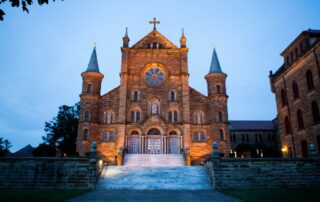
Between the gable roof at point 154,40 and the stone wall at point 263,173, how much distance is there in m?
23.7

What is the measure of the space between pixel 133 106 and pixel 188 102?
761cm

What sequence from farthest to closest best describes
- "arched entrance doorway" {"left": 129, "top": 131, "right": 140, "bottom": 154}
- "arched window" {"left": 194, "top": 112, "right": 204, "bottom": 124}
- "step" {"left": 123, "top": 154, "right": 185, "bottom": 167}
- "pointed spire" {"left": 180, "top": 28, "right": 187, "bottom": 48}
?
"pointed spire" {"left": 180, "top": 28, "right": 187, "bottom": 48} → "arched window" {"left": 194, "top": 112, "right": 204, "bottom": 124} → "arched entrance doorway" {"left": 129, "top": 131, "right": 140, "bottom": 154} → "step" {"left": 123, "top": 154, "right": 185, "bottom": 167}

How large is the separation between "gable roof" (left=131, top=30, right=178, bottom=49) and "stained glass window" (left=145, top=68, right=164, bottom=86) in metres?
4.08

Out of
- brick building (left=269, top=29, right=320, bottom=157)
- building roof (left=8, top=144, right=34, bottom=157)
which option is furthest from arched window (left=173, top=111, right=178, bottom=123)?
building roof (left=8, top=144, right=34, bottom=157)

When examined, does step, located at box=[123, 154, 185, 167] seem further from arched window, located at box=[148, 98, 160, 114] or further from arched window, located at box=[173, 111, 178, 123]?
arched window, located at box=[148, 98, 160, 114]

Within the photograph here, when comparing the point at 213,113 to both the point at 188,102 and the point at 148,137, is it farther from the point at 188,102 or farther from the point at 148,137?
the point at 148,137

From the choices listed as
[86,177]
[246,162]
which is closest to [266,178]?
[246,162]

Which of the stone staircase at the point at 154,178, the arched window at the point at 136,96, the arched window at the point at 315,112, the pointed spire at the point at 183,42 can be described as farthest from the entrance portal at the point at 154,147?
the arched window at the point at 315,112

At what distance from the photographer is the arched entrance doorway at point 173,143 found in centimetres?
3346

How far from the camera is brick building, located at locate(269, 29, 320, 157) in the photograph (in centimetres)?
2398

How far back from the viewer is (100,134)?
3359 centimetres

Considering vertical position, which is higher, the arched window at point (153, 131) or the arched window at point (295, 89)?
the arched window at point (295, 89)

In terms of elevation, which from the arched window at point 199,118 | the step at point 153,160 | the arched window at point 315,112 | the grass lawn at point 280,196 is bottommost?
the grass lawn at point 280,196

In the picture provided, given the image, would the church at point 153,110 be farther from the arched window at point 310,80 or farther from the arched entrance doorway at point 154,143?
the arched window at point 310,80
